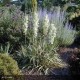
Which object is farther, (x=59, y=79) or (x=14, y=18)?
(x=14, y=18)

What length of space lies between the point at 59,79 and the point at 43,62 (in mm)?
989

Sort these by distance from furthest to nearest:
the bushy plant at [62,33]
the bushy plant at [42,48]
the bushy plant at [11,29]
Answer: the bushy plant at [62,33], the bushy plant at [11,29], the bushy plant at [42,48]

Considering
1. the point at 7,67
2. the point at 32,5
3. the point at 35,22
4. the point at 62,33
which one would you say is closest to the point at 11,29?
the point at 32,5

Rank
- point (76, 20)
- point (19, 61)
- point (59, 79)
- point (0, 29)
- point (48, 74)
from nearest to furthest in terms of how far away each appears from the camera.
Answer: point (59, 79) < point (48, 74) < point (19, 61) < point (0, 29) < point (76, 20)

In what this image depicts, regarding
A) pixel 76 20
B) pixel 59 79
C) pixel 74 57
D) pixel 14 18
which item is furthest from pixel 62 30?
pixel 76 20

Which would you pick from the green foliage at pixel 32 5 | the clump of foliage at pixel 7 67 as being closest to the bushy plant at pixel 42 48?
the green foliage at pixel 32 5

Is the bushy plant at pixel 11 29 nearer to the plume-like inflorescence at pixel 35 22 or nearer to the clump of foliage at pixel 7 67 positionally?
the plume-like inflorescence at pixel 35 22

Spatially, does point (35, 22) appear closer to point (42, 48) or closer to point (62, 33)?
point (42, 48)

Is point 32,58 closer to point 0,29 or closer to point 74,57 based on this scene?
point 74,57

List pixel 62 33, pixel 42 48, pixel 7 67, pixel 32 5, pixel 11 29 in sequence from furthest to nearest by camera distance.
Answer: pixel 62 33
pixel 11 29
pixel 32 5
pixel 42 48
pixel 7 67

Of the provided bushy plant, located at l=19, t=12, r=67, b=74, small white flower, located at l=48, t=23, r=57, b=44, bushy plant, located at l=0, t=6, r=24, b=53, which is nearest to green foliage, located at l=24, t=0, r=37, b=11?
bushy plant, located at l=19, t=12, r=67, b=74

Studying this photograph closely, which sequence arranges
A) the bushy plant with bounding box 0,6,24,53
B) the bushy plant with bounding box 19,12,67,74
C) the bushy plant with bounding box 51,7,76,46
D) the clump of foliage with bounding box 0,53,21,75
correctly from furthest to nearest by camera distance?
the bushy plant with bounding box 51,7,76,46 → the bushy plant with bounding box 0,6,24,53 → the bushy plant with bounding box 19,12,67,74 → the clump of foliage with bounding box 0,53,21,75

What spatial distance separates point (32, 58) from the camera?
25.6 ft

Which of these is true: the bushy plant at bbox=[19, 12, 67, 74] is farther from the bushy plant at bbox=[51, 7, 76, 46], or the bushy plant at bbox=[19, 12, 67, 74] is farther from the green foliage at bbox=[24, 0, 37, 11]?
the bushy plant at bbox=[51, 7, 76, 46]
